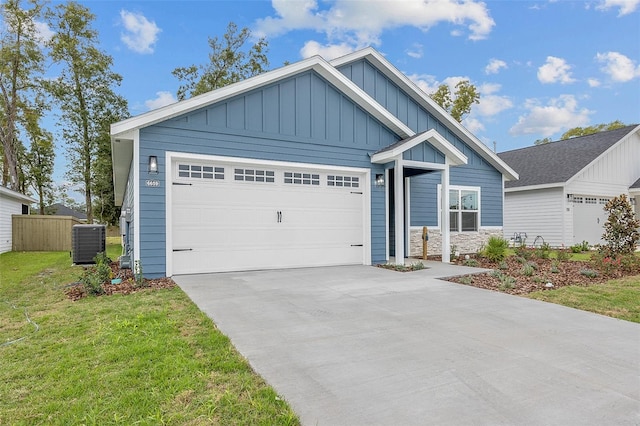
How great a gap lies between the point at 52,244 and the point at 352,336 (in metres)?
17.4

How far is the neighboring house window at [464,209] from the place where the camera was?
11609 millimetres

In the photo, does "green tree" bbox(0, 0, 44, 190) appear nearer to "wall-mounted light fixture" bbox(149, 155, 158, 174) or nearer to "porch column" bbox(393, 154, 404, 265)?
"wall-mounted light fixture" bbox(149, 155, 158, 174)

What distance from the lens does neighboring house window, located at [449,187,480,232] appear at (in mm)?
11609

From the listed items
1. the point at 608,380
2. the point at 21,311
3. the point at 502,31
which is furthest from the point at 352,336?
the point at 502,31

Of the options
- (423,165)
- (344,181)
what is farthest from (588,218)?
(344,181)

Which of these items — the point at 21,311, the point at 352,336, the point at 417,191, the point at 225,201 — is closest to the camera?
the point at 352,336

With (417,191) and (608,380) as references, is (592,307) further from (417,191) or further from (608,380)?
(417,191)

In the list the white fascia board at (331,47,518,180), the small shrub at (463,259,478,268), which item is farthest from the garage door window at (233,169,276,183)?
the small shrub at (463,259,478,268)

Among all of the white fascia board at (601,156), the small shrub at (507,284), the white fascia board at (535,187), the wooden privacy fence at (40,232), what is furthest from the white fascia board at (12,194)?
the white fascia board at (601,156)

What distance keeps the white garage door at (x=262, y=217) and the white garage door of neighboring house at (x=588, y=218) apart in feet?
38.1

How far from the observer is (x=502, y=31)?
41.6 feet

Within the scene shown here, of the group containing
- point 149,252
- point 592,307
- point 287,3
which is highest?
point 287,3

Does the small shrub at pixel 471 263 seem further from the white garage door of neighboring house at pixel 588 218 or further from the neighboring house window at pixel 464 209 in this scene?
the white garage door of neighboring house at pixel 588 218

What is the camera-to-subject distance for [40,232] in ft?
51.3
